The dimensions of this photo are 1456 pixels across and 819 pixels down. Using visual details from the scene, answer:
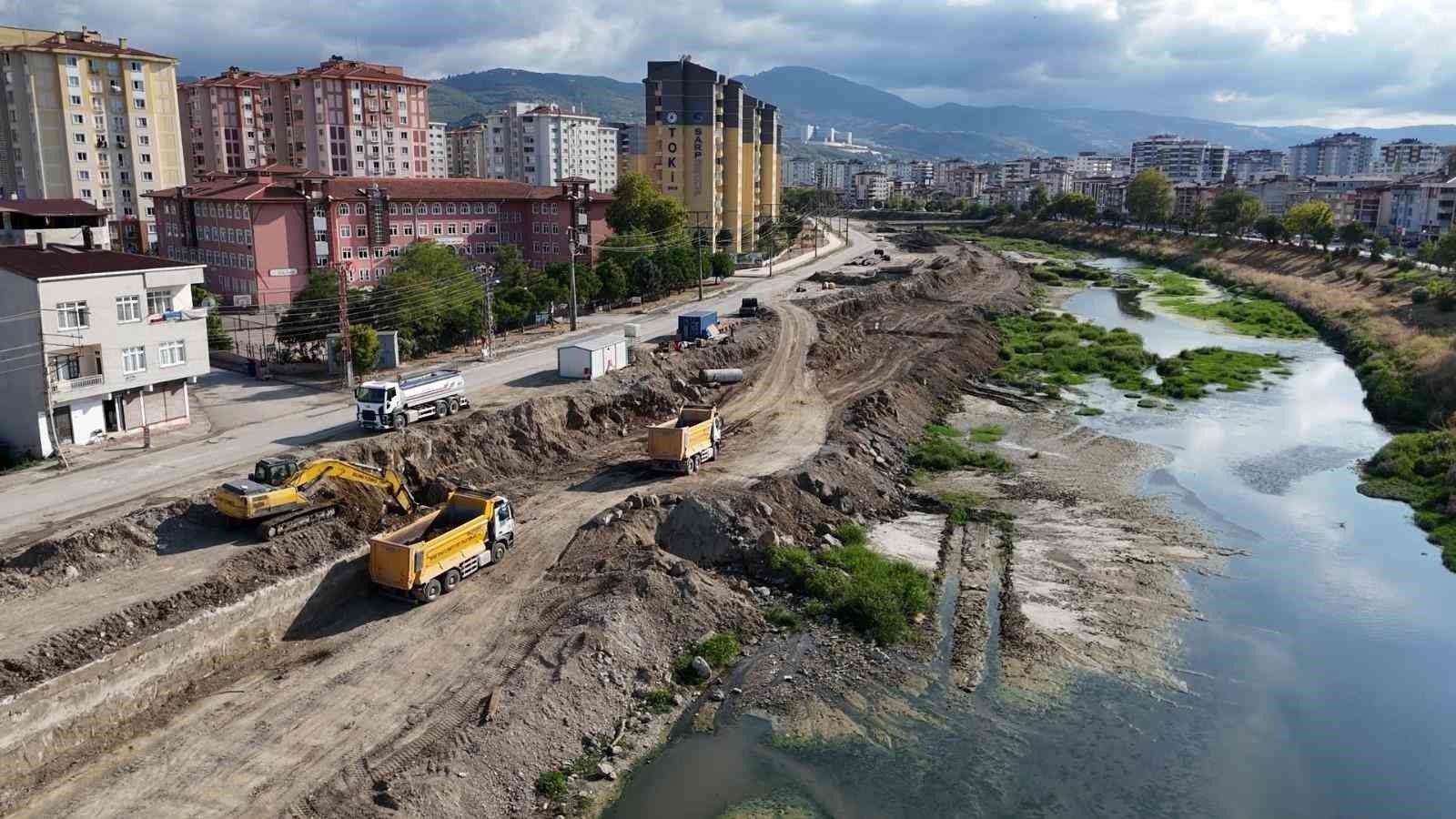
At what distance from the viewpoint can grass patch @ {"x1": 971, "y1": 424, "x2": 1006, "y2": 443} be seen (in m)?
39.9

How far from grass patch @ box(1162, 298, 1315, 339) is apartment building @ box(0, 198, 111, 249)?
67.6 meters

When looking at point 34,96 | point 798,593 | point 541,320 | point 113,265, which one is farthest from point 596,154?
point 798,593

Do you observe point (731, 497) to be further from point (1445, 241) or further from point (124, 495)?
point (1445, 241)

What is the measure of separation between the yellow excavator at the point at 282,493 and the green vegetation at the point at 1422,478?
31.5m

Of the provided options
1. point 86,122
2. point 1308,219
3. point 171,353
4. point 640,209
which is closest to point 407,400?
point 171,353

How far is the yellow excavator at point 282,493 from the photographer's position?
79.8 feet

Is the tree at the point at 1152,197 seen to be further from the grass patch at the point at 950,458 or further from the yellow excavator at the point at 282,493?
the yellow excavator at the point at 282,493

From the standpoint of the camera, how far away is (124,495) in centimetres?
2614

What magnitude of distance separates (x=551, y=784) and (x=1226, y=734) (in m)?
13.0

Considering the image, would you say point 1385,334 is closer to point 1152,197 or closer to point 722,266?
point 722,266

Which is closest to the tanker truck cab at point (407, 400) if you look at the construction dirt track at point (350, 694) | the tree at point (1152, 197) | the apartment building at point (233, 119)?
the construction dirt track at point (350, 694)

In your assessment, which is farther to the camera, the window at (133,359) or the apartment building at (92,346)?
the window at (133,359)

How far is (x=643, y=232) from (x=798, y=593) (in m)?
46.8

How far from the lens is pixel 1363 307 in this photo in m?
65.9
